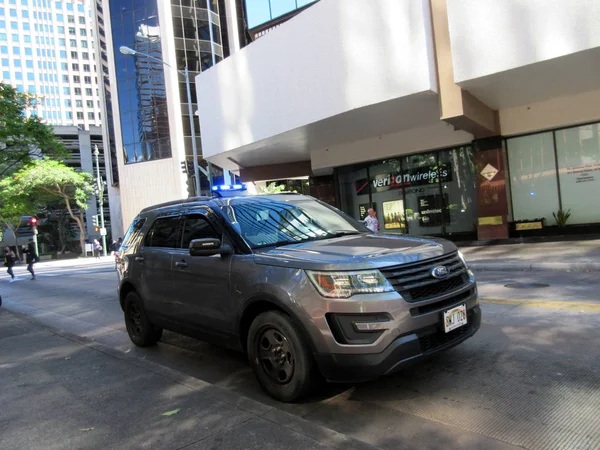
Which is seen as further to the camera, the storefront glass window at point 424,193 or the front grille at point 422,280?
the storefront glass window at point 424,193

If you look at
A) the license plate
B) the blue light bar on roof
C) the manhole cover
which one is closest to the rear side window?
the license plate

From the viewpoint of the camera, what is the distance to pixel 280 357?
3.58 m

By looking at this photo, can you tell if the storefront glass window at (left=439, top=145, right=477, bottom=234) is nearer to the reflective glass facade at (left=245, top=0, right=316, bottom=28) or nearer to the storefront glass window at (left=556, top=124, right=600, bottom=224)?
the storefront glass window at (left=556, top=124, right=600, bottom=224)

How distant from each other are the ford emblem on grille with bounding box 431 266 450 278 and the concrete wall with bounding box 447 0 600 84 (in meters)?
8.61

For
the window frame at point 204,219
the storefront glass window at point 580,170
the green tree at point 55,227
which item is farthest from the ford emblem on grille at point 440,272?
the green tree at point 55,227

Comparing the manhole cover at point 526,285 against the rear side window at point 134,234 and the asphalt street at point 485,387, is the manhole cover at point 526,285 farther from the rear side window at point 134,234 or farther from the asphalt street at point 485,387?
the rear side window at point 134,234

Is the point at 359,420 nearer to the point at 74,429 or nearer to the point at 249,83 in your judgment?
the point at 74,429

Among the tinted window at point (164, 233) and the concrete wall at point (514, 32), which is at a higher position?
the concrete wall at point (514, 32)

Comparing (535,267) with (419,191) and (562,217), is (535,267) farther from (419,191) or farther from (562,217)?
(419,191)

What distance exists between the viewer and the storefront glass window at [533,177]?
14.0 meters

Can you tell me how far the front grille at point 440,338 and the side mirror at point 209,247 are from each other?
1.84 m

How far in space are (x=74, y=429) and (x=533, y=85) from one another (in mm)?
12782

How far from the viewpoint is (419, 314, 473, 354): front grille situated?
3.32m

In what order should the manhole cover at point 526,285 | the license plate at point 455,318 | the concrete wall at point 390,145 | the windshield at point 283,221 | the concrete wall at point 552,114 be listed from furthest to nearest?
the concrete wall at point 390,145 < the concrete wall at point 552,114 < the manhole cover at point 526,285 < the windshield at point 283,221 < the license plate at point 455,318
